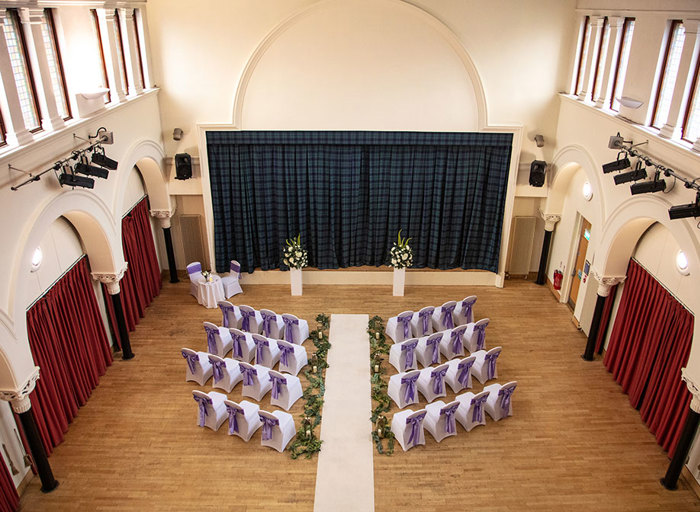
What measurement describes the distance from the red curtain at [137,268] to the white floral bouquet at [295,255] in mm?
3246

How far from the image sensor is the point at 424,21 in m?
12.5

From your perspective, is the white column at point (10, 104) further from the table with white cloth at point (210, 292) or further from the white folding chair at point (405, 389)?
the white folding chair at point (405, 389)

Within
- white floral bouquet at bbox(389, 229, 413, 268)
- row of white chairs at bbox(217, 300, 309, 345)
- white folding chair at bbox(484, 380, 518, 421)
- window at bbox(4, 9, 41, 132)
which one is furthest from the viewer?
white floral bouquet at bbox(389, 229, 413, 268)

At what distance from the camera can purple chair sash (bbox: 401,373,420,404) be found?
10117 mm

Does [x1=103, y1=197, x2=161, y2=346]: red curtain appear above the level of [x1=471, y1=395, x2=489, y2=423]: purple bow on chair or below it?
above

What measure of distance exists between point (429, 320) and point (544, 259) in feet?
13.5

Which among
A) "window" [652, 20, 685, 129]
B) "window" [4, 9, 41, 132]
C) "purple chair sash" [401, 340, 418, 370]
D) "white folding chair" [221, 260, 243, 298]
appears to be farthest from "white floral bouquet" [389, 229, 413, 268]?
"window" [4, 9, 41, 132]

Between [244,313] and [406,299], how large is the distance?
13.3 feet

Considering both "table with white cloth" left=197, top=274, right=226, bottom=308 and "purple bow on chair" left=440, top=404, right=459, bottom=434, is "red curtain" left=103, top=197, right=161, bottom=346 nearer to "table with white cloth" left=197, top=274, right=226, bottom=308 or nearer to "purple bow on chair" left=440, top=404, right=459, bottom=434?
"table with white cloth" left=197, top=274, right=226, bottom=308

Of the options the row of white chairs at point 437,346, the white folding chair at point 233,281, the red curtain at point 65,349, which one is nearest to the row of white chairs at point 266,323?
the white folding chair at point 233,281

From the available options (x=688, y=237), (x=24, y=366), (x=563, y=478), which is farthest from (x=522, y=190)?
(x=24, y=366)

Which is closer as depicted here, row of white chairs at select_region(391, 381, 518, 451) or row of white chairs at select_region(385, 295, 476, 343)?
row of white chairs at select_region(391, 381, 518, 451)

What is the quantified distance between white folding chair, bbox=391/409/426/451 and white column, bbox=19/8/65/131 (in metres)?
7.27

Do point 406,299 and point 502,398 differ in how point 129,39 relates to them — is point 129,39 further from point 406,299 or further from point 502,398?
point 502,398
